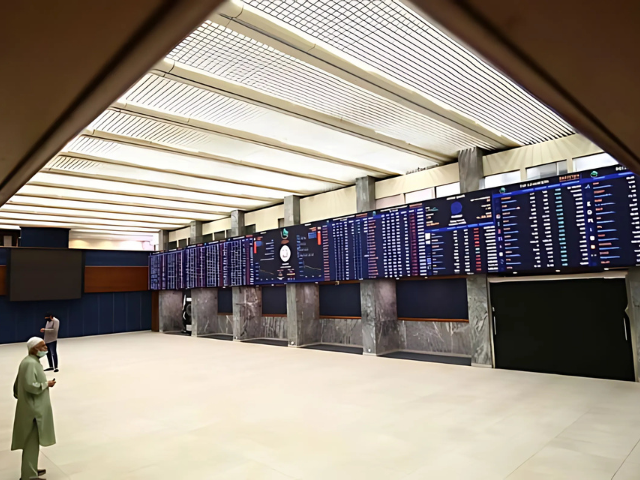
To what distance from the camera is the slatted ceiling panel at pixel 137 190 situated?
9.55m

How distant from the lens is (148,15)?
745 mm

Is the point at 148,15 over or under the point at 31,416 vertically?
over

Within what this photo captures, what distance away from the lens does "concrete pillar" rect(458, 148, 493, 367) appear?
785cm

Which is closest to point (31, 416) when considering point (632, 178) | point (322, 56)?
point (322, 56)

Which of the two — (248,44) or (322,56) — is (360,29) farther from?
(248,44)

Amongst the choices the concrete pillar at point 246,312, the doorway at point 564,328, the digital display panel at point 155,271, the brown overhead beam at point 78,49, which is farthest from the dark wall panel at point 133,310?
the brown overhead beam at point 78,49

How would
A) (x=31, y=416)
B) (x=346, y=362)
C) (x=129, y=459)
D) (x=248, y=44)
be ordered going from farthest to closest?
(x=346, y=362), (x=248, y=44), (x=129, y=459), (x=31, y=416)

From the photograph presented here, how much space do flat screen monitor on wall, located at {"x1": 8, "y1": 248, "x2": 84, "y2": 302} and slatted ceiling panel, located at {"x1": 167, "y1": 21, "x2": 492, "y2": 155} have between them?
42.7ft

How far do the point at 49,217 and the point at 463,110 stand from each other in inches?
501

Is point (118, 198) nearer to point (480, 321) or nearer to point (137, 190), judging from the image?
point (137, 190)

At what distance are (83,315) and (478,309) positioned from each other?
14.3 metres

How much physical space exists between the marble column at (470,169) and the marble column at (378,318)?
9.28ft

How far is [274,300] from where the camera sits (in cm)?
1355

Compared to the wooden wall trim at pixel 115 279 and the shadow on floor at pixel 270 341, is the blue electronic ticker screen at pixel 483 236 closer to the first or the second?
the shadow on floor at pixel 270 341
